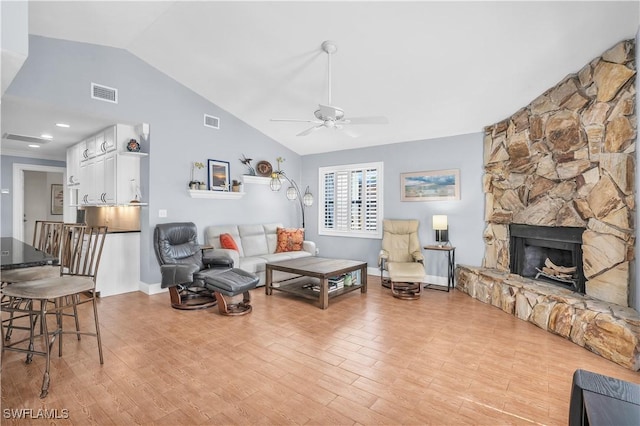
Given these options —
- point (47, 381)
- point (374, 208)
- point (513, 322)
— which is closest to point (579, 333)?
point (513, 322)

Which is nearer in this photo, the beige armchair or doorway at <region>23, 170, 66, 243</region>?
the beige armchair

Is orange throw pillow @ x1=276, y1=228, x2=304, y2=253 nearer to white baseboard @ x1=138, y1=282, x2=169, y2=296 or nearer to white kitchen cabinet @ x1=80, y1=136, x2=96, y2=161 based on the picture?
white baseboard @ x1=138, y1=282, x2=169, y2=296

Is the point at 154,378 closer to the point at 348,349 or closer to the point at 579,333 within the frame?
the point at 348,349

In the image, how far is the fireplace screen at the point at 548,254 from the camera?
3.65 meters

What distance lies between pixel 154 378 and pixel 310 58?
3605 mm

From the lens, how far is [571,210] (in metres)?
3.61

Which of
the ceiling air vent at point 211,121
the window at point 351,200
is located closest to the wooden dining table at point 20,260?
the ceiling air vent at point 211,121

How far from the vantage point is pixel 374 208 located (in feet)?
20.0

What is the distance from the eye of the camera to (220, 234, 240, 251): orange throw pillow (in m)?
5.17

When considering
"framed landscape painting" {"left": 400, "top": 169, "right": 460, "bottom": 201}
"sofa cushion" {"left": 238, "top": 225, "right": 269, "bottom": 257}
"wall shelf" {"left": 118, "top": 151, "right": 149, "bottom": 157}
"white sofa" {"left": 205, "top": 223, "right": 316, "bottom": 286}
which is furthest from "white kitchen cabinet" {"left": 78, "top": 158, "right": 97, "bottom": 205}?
"framed landscape painting" {"left": 400, "top": 169, "right": 460, "bottom": 201}

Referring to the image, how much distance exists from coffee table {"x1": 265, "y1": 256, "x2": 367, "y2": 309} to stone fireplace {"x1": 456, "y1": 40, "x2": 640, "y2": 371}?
69.1 inches

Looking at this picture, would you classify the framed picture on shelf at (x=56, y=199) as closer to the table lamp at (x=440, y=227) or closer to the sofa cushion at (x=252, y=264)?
the sofa cushion at (x=252, y=264)

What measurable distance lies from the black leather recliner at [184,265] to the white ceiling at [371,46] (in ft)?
7.37

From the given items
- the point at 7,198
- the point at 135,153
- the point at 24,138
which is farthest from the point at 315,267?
the point at 7,198
